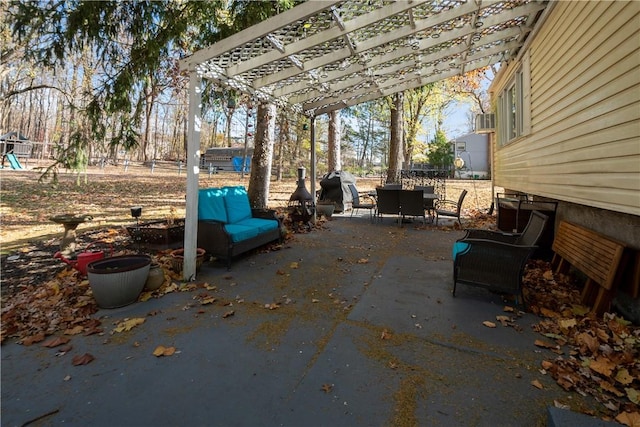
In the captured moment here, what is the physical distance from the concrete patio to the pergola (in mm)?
1467

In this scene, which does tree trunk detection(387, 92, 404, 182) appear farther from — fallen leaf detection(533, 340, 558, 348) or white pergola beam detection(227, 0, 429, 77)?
fallen leaf detection(533, 340, 558, 348)

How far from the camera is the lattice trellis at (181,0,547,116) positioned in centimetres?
397

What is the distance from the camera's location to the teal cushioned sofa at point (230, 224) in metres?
4.64

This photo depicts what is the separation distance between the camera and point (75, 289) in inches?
148

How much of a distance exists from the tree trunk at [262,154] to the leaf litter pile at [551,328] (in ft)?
12.3

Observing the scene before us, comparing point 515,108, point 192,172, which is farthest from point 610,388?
point 515,108

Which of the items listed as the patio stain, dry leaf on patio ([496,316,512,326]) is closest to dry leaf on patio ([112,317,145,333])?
the patio stain

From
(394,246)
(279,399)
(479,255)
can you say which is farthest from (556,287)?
(279,399)

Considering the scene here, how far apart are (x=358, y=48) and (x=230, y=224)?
3386mm

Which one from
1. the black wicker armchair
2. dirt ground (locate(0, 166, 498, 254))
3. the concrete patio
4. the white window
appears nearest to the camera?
the concrete patio

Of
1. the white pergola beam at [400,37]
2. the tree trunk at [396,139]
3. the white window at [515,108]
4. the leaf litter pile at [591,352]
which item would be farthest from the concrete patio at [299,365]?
the tree trunk at [396,139]

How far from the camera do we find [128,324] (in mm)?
3021

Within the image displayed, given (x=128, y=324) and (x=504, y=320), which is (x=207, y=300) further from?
(x=504, y=320)

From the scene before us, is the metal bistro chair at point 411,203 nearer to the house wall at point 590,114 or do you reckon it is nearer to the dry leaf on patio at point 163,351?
the house wall at point 590,114
